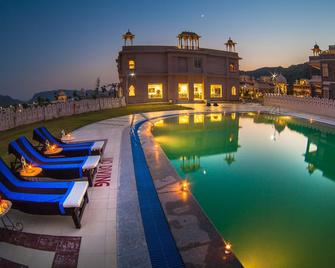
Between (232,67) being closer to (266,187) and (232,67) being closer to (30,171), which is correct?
(266,187)

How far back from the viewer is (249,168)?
9781 mm

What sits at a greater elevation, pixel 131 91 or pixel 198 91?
pixel 198 91

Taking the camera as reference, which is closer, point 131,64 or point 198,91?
point 131,64

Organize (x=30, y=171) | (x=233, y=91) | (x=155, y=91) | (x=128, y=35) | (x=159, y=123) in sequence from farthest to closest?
1. (x=233, y=91)
2. (x=128, y=35)
3. (x=155, y=91)
4. (x=159, y=123)
5. (x=30, y=171)

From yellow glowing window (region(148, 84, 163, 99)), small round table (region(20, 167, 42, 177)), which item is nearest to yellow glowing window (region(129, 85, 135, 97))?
yellow glowing window (region(148, 84, 163, 99))

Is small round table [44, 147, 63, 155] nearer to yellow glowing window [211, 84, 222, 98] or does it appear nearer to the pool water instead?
the pool water

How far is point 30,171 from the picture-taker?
693 centimetres

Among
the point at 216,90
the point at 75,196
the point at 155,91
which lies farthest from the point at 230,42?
the point at 75,196

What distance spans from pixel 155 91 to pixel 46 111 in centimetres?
2051

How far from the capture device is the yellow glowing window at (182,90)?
38537 mm

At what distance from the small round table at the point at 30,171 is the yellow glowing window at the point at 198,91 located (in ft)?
113

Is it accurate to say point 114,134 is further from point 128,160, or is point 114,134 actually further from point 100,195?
point 100,195

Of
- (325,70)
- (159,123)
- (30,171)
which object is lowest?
(30,171)

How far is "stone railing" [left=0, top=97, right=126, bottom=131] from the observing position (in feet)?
52.1
